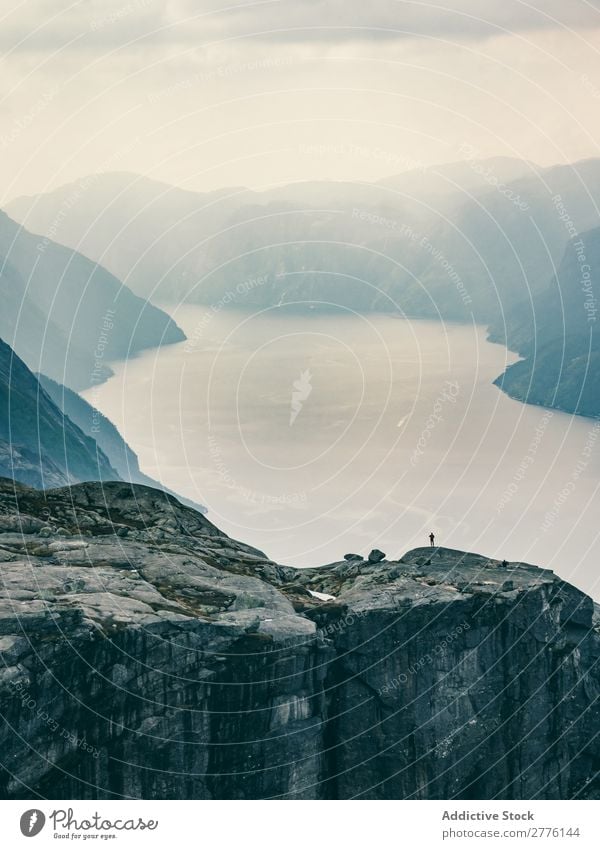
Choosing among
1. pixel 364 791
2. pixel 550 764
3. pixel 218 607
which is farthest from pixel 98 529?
pixel 550 764

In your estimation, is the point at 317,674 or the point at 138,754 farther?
the point at 317,674

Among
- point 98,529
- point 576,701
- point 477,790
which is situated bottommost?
point 477,790

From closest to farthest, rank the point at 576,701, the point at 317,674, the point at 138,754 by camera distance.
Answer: the point at 138,754 < the point at 317,674 < the point at 576,701

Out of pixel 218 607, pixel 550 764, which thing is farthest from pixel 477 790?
pixel 218 607

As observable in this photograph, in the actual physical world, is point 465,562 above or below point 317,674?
above

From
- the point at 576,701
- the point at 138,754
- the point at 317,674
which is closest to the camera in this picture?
the point at 138,754

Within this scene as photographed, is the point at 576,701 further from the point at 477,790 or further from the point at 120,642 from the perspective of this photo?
the point at 120,642

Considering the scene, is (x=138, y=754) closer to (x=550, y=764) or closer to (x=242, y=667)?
(x=242, y=667)
